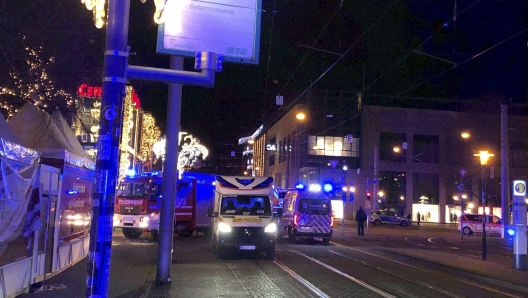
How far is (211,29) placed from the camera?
9.59 metres

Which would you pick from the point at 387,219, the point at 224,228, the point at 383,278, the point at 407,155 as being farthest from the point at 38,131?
the point at 407,155

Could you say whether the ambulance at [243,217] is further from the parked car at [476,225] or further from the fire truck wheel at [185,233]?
the parked car at [476,225]

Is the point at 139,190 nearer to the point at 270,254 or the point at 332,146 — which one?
the point at 270,254

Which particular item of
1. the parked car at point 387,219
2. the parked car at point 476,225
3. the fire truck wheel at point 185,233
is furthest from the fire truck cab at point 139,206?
the parked car at point 387,219

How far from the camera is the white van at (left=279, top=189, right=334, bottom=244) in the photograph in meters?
25.7

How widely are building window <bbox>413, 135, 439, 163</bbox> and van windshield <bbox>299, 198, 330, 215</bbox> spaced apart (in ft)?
122

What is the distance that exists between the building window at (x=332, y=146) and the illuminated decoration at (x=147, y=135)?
20.0 meters

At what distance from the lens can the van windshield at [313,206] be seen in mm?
25844

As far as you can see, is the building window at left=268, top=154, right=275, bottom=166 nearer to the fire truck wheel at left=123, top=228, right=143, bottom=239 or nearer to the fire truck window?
the fire truck wheel at left=123, top=228, right=143, bottom=239

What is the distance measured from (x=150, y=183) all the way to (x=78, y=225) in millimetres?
10615

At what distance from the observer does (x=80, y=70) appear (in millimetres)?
15914

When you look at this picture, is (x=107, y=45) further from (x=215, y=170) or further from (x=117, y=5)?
(x=215, y=170)

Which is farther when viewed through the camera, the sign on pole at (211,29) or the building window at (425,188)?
the building window at (425,188)

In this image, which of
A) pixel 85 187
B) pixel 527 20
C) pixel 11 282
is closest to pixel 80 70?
pixel 85 187
